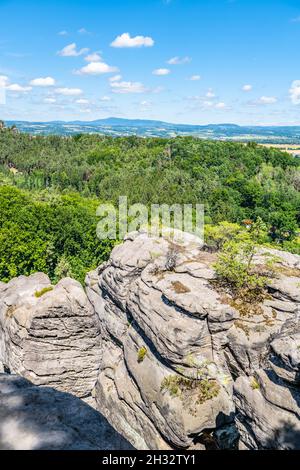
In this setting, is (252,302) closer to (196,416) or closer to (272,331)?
(272,331)

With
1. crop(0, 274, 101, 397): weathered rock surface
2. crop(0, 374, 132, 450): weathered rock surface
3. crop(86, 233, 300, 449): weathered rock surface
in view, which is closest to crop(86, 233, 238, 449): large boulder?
crop(86, 233, 300, 449): weathered rock surface

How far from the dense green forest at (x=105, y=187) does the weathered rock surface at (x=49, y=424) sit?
86.0ft

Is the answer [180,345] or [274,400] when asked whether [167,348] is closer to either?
[180,345]

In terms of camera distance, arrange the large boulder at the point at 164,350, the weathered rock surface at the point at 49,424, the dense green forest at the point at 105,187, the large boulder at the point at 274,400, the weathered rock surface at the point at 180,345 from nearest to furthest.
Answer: the weathered rock surface at the point at 49,424, the large boulder at the point at 274,400, the weathered rock surface at the point at 180,345, the large boulder at the point at 164,350, the dense green forest at the point at 105,187

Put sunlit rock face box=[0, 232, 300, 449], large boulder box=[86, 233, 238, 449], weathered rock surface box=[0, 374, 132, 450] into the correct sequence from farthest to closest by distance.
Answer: large boulder box=[86, 233, 238, 449] → sunlit rock face box=[0, 232, 300, 449] → weathered rock surface box=[0, 374, 132, 450]

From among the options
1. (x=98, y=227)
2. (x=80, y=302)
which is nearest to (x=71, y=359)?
(x=80, y=302)

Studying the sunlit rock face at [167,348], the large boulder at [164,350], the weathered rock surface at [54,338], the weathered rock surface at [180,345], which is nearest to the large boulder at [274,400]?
the sunlit rock face at [167,348]

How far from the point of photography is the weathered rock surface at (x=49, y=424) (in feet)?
24.4

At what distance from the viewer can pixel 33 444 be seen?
7328 mm

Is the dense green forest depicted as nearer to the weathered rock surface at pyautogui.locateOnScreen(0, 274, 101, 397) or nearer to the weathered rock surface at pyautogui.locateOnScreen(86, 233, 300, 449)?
the weathered rock surface at pyautogui.locateOnScreen(0, 274, 101, 397)

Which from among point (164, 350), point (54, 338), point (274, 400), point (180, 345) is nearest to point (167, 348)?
point (164, 350)

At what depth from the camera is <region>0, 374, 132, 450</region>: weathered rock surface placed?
7.43 metres

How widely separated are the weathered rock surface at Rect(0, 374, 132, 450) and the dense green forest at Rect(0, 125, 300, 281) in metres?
26.2

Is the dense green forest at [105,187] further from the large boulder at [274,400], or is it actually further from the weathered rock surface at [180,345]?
the large boulder at [274,400]
